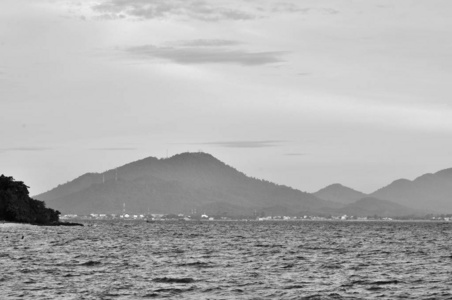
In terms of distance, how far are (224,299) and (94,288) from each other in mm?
11810

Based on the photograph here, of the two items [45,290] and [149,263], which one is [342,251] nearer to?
[149,263]

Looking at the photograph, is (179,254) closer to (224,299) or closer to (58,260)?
(58,260)

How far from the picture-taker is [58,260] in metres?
97.6

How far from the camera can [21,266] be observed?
288ft

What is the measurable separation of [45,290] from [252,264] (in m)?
31.8

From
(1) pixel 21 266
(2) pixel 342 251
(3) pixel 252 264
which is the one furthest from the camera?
(2) pixel 342 251

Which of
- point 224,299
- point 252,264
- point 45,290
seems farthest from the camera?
point 252,264

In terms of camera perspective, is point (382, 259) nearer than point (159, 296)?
No

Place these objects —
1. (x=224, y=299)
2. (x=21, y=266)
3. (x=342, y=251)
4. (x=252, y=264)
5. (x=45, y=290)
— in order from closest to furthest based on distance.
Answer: (x=224, y=299)
(x=45, y=290)
(x=21, y=266)
(x=252, y=264)
(x=342, y=251)

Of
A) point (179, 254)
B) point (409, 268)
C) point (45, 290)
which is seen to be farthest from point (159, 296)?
point (179, 254)

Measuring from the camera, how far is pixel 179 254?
11106 centimetres

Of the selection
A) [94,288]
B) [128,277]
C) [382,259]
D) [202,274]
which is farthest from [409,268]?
[94,288]

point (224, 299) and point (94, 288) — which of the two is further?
point (94, 288)

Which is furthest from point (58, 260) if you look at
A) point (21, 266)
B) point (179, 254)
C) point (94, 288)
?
point (94, 288)
